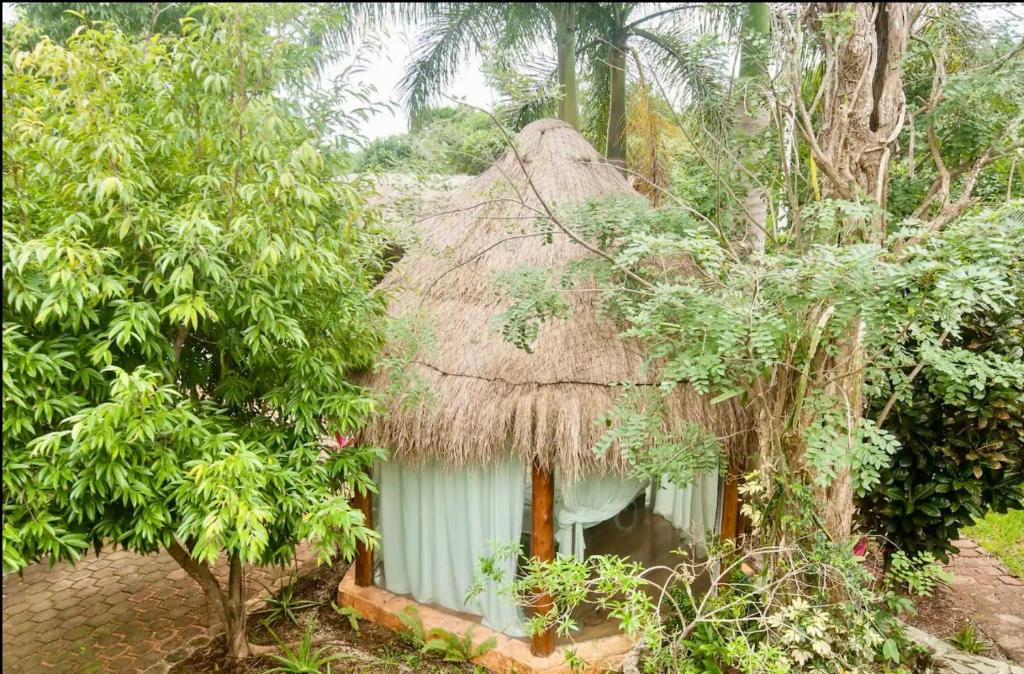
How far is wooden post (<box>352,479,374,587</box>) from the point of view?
623cm

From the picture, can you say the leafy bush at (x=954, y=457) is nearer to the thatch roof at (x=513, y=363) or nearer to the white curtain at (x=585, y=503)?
the thatch roof at (x=513, y=363)

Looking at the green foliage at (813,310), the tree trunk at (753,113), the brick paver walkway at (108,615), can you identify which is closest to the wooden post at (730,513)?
the green foliage at (813,310)

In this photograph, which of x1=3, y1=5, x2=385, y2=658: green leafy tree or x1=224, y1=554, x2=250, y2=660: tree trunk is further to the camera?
x1=224, y1=554, x2=250, y2=660: tree trunk

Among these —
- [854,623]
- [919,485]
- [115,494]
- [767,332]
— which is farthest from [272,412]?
[919,485]

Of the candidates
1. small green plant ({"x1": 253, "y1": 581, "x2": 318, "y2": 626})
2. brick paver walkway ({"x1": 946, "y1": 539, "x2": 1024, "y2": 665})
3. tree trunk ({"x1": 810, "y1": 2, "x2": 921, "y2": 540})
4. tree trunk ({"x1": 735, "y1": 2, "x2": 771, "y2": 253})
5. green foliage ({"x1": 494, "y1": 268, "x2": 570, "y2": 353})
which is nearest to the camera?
tree trunk ({"x1": 810, "y1": 2, "x2": 921, "y2": 540})

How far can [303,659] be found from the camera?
17.5 ft

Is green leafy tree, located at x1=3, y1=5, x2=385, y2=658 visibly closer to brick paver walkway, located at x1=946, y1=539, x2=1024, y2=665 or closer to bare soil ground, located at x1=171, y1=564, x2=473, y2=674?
bare soil ground, located at x1=171, y1=564, x2=473, y2=674

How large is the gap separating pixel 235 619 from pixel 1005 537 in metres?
8.21

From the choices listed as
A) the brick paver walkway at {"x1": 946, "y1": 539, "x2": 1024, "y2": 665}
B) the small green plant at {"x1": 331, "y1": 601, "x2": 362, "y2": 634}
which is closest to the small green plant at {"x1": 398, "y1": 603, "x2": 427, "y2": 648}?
the small green plant at {"x1": 331, "y1": 601, "x2": 362, "y2": 634}

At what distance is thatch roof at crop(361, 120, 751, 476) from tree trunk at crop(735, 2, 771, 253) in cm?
103

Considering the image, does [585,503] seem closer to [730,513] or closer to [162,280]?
[730,513]

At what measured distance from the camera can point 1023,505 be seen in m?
5.68

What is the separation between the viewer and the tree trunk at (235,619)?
5.30 meters

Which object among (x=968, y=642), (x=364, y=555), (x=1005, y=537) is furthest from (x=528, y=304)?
(x=1005, y=537)
